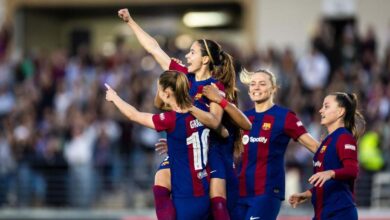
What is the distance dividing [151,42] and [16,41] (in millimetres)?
18015

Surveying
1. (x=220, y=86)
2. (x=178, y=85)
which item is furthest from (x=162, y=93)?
(x=220, y=86)

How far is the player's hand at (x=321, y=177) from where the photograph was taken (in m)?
10.0

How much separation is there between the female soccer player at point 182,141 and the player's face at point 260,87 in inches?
47.0

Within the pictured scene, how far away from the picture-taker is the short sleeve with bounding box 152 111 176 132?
9914mm

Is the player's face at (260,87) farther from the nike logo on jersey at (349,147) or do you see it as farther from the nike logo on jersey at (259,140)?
the nike logo on jersey at (349,147)

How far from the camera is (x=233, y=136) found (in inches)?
421

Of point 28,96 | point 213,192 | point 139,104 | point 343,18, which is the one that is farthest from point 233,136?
point 343,18

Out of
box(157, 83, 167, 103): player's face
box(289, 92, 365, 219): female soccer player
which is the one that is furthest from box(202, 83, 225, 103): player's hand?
box(289, 92, 365, 219): female soccer player

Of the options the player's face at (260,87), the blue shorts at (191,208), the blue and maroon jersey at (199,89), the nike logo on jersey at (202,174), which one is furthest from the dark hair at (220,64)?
the blue shorts at (191,208)

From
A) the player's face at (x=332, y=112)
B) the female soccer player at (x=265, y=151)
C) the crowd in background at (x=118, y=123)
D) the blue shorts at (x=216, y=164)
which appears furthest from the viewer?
the crowd in background at (x=118, y=123)

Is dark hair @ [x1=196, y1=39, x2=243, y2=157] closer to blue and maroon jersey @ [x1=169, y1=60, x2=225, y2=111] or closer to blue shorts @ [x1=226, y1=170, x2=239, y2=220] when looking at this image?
blue and maroon jersey @ [x1=169, y1=60, x2=225, y2=111]

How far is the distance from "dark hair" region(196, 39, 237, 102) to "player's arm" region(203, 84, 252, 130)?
0.27m

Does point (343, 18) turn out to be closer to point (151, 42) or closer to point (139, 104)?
point (139, 104)

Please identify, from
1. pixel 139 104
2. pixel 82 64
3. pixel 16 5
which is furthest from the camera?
pixel 16 5
